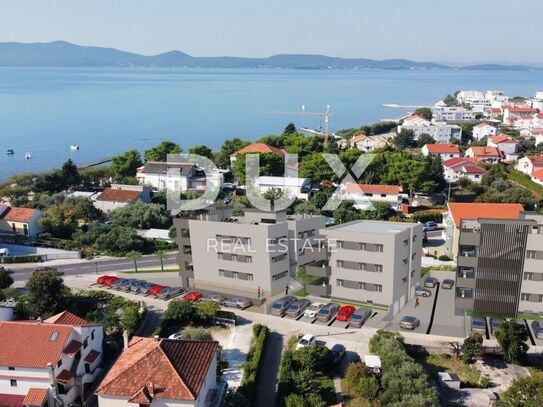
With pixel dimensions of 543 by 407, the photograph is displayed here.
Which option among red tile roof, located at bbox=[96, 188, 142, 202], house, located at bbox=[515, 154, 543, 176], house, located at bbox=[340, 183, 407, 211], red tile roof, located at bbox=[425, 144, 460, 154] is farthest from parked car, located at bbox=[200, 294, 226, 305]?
red tile roof, located at bbox=[425, 144, 460, 154]

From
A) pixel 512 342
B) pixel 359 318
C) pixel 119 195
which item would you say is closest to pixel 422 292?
pixel 359 318

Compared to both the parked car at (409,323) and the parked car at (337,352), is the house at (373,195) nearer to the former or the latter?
the parked car at (409,323)

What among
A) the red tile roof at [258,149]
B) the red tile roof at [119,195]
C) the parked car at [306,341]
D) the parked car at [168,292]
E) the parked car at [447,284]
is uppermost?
the red tile roof at [258,149]

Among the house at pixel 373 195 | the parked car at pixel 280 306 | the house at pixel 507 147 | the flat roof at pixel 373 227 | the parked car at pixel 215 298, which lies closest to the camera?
the parked car at pixel 280 306

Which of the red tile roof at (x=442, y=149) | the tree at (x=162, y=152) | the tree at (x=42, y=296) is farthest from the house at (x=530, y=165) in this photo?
the tree at (x=42, y=296)

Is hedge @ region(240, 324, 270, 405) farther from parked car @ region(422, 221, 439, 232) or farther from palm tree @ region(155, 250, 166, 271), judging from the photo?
parked car @ region(422, 221, 439, 232)

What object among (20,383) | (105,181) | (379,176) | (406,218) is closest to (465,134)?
(379,176)
